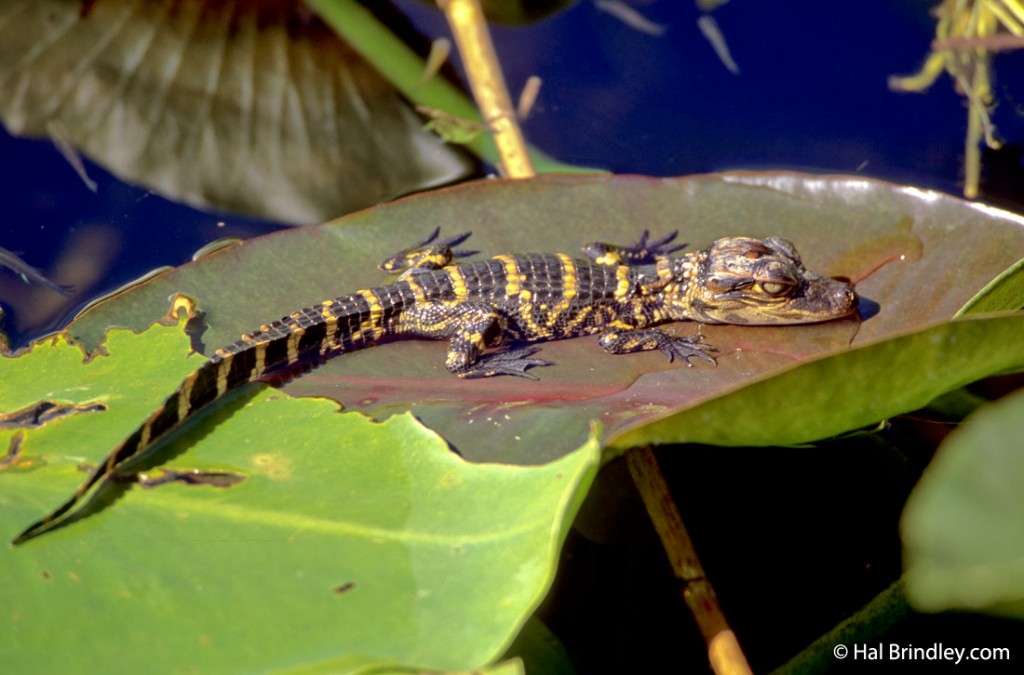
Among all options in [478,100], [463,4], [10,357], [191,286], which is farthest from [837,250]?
[10,357]

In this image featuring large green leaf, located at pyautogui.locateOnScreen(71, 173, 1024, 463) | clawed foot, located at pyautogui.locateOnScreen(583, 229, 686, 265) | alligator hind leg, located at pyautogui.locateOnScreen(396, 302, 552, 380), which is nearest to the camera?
large green leaf, located at pyautogui.locateOnScreen(71, 173, 1024, 463)

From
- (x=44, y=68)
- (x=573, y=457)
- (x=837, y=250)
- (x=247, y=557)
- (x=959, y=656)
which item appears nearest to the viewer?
(x=573, y=457)

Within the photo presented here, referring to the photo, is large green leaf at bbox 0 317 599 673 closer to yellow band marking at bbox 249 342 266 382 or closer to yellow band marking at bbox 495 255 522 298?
yellow band marking at bbox 249 342 266 382

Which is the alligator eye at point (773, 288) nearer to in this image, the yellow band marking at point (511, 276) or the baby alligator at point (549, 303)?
the baby alligator at point (549, 303)

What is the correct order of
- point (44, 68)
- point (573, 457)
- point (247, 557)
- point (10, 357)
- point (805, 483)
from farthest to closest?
point (44, 68) < point (805, 483) < point (10, 357) < point (247, 557) < point (573, 457)

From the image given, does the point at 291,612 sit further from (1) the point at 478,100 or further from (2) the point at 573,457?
(1) the point at 478,100

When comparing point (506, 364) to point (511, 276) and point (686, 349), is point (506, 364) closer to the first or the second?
point (511, 276)

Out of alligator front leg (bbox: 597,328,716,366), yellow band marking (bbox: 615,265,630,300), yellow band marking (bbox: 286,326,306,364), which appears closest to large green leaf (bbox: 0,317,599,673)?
yellow band marking (bbox: 286,326,306,364)

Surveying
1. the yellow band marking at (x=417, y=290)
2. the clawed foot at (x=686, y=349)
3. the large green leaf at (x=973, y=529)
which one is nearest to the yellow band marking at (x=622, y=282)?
the clawed foot at (x=686, y=349)
